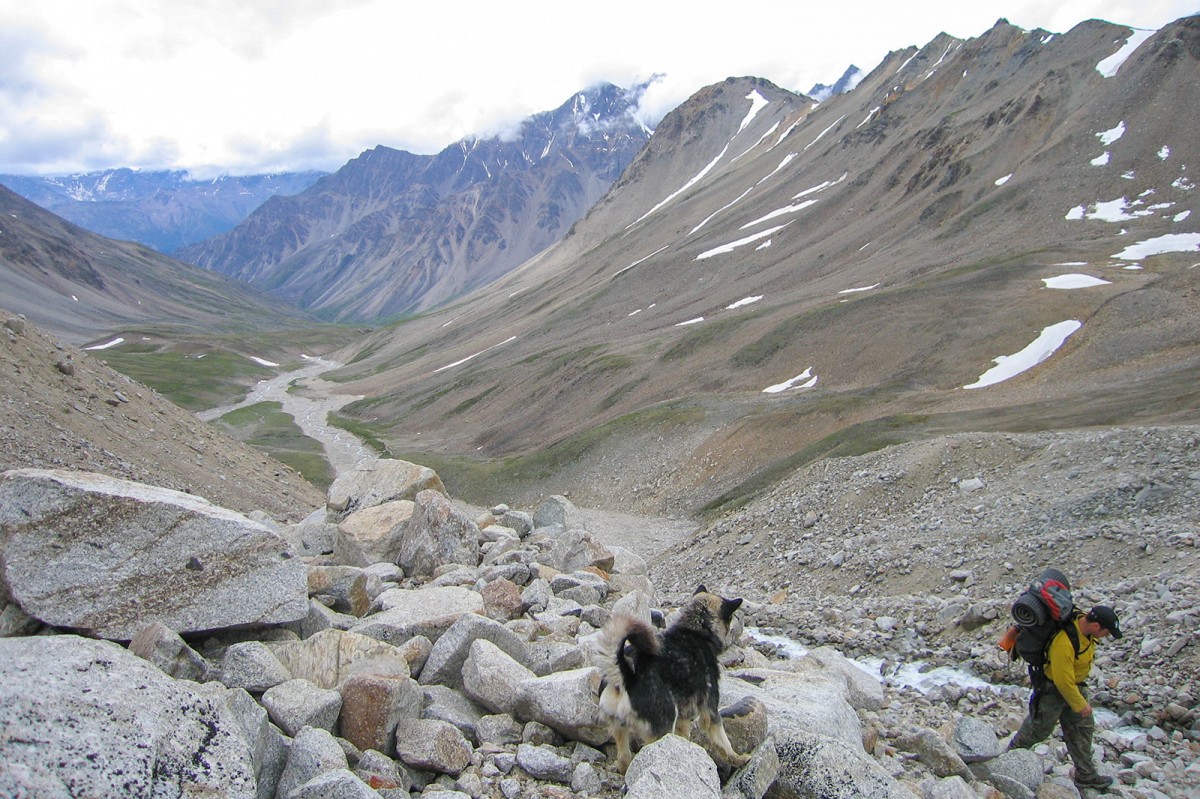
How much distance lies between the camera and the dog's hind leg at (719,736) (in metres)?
6.92

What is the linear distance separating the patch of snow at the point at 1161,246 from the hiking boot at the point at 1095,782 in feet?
222

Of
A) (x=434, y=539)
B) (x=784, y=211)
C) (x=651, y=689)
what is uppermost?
(x=784, y=211)

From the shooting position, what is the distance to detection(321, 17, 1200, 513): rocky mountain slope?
43438 millimetres

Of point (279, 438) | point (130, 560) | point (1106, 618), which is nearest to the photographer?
point (130, 560)

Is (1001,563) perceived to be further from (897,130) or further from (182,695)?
(897,130)

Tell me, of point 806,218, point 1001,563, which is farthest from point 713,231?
point 1001,563

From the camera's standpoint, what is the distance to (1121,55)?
10850cm

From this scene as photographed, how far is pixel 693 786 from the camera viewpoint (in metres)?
5.85

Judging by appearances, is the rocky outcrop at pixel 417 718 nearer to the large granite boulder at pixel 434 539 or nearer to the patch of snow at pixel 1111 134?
the large granite boulder at pixel 434 539

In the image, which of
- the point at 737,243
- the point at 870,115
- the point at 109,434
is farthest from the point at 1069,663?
the point at 870,115

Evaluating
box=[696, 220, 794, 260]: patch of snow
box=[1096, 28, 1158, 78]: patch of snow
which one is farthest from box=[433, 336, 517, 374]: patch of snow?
box=[1096, 28, 1158, 78]: patch of snow

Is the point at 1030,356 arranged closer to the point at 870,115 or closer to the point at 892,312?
the point at 892,312

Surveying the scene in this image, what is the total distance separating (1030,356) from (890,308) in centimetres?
1695

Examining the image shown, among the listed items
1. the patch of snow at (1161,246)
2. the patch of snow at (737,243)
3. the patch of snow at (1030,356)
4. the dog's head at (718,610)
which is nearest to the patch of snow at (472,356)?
the patch of snow at (737,243)
